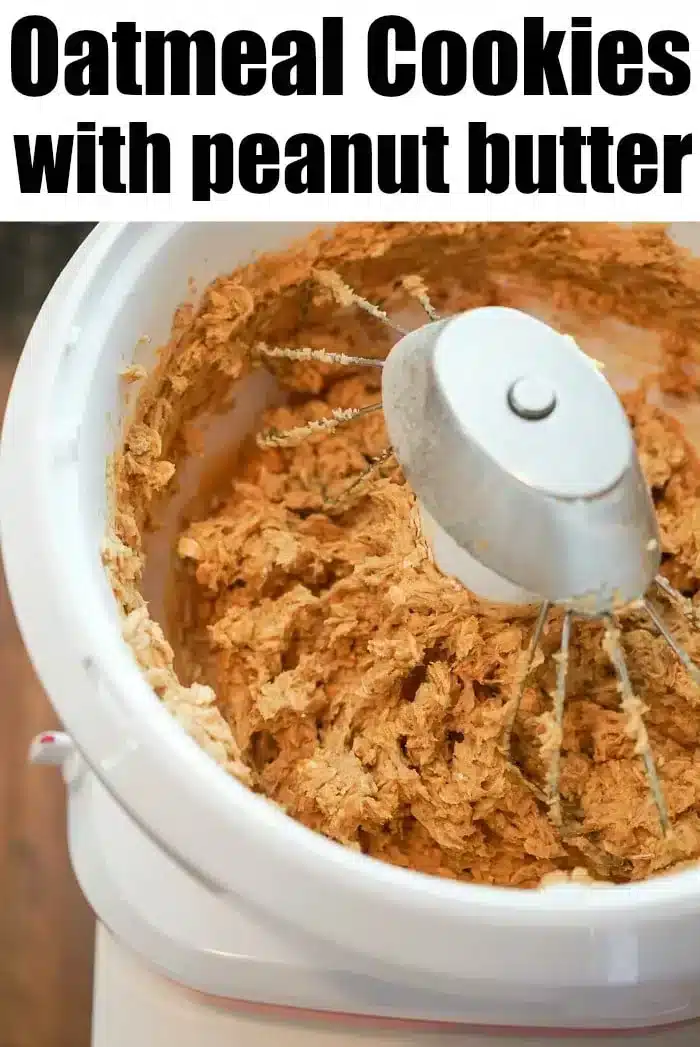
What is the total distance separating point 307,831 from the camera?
0.40 m

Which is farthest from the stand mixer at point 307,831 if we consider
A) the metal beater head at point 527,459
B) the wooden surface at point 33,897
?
the wooden surface at point 33,897

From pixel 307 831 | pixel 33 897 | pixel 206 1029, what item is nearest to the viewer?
pixel 307 831

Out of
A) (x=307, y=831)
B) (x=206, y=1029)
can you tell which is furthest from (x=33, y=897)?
(x=307, y=831)

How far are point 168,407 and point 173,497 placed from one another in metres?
0.06

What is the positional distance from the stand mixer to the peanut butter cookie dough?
26mm

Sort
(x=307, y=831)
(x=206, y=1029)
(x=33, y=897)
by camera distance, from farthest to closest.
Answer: (x=33, y=897), (x=206, y=1029), (x=307, y=831)

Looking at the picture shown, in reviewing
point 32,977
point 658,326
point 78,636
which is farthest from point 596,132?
point 32,977

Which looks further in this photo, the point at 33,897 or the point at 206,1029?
the point at 33,897

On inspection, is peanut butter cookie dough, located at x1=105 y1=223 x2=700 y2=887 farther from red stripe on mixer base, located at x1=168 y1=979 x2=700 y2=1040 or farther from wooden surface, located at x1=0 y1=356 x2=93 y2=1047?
wooden surface, located at x1=0 y1=356 x2=93 y2=1047

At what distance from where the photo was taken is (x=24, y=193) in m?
0.63

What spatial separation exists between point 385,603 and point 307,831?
202 mm

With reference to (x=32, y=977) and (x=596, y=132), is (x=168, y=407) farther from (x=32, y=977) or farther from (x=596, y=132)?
(x=32, y=977)

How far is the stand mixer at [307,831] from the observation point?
0.39 meters

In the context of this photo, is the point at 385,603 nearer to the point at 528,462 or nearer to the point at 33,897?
the point at 528,462
